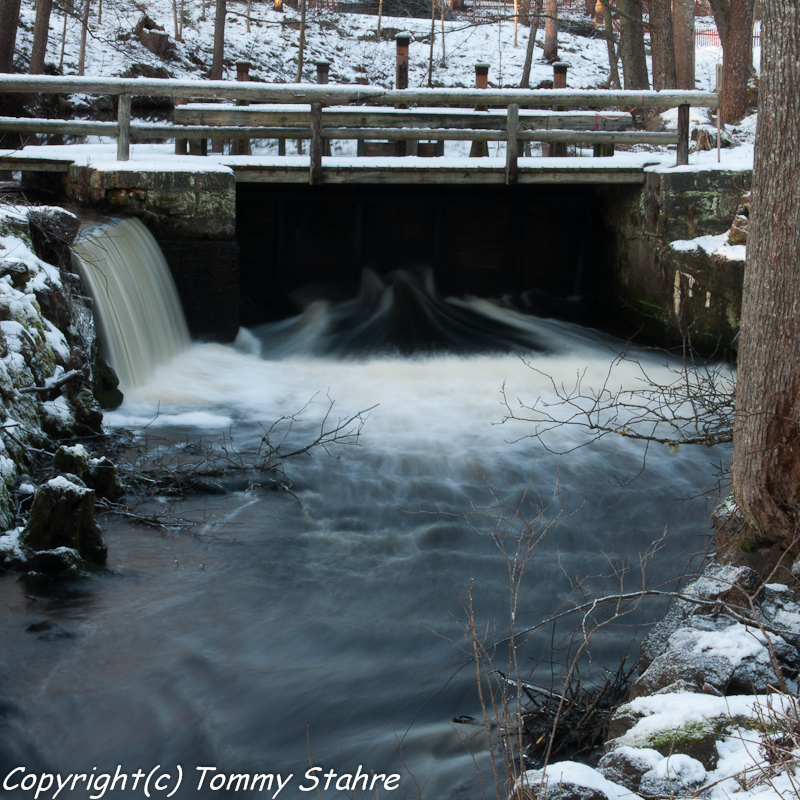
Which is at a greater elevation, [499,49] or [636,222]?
[499,49]

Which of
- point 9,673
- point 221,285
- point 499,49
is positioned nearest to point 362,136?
point 221,285

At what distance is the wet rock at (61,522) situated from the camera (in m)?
4.53

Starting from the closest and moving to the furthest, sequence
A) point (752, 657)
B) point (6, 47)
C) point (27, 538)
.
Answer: point (752, 657), point (27, 538), point (6, 47)

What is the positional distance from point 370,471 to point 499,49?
28.8 meters

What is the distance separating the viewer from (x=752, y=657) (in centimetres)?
321

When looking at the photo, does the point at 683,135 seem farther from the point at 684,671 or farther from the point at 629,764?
the point at 629,764

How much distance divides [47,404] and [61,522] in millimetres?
1527

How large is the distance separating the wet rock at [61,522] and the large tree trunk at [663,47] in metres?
12.9

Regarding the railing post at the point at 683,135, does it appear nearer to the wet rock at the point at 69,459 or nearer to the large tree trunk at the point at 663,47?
the large tree trunk at the point at 663,47

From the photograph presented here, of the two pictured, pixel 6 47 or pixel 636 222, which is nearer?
pixel 636 222

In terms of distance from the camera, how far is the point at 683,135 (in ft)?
34.7

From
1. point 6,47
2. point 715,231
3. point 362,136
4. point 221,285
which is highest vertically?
point 6,47

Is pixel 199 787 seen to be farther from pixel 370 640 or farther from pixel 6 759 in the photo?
pixel 370 640

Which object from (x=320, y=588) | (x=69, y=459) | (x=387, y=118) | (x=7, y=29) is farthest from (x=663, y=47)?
(x=69, y=459)
